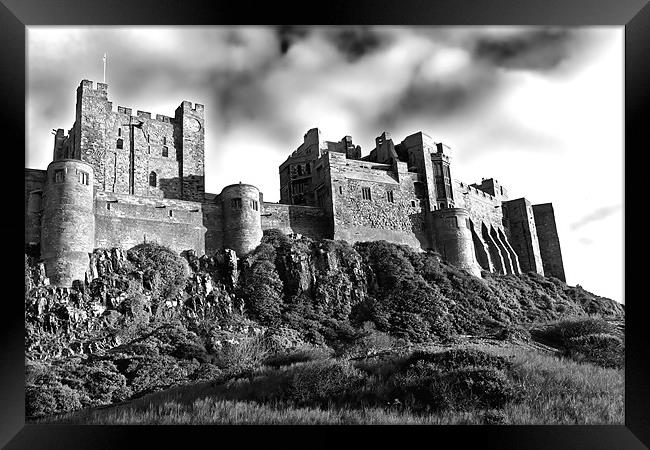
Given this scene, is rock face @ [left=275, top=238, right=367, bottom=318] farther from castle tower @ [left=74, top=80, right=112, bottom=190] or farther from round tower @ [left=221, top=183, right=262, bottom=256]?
castle tower @ [left=74, top=80, right=112, bottom=190]

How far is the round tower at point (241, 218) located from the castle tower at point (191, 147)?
3043mm

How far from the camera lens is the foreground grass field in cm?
997

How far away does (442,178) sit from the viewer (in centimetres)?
4100

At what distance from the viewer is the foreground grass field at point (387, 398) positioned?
9.97 m

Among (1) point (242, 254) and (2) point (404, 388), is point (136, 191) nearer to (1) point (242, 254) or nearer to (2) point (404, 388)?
(1) point (242, 254)

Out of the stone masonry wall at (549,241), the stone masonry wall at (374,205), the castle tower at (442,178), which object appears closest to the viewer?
the stone masonry wall at (374,205)

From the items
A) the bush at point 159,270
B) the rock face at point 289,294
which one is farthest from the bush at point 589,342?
the bush at point 159,270

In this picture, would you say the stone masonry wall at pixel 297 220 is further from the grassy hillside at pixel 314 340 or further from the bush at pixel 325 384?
the bush at pixel 325 384

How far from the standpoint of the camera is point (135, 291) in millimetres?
27281

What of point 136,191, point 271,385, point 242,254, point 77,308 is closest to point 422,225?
point 242,254

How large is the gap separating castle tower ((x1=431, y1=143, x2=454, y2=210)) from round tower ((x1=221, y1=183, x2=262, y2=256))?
1307 centimetres
